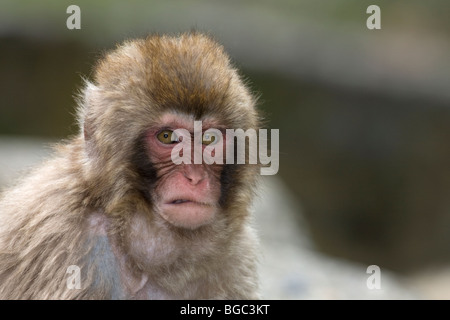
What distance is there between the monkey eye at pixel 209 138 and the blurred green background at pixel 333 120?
9.19 meters

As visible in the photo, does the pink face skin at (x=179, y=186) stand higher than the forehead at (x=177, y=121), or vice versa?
the forehead at (x=177, y=121)

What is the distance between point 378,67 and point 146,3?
4.50 metres

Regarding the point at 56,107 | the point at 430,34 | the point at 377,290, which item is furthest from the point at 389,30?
the point at 377,290

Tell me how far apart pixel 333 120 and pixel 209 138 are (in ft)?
32.3

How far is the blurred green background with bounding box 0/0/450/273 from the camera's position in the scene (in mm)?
13898

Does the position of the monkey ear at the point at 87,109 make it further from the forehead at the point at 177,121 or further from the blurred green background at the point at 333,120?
the blurred green background at the point at 333,120

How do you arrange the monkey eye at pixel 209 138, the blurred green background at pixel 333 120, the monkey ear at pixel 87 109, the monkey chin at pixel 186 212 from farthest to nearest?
the blurred green background at pixel 333 120, the monkey ear at pixel 87 109, the monkey eye at pixel 209 138, the monkey chin at pixel 186 212

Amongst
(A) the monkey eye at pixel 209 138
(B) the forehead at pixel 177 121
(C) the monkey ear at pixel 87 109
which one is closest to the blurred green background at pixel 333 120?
(C) the monkey ear at pixel 87 109

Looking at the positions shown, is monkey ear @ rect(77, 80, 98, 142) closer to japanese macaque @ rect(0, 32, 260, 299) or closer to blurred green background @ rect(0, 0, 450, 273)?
japanese macaque @ rect(0, 32, 260, 299)

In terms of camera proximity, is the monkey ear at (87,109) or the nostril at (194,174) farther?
the monkey ear at (87,109)

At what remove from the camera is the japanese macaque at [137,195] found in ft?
14.7

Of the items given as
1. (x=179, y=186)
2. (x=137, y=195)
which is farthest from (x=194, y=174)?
(x=137, y=195)

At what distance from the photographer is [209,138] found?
4.57m

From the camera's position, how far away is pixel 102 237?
457 centimetres
